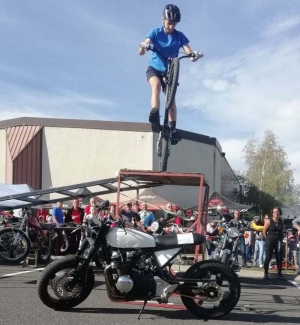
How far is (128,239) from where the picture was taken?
6531 mm

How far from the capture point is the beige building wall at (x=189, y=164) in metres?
31.0

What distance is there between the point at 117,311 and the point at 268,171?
52087 millimetres

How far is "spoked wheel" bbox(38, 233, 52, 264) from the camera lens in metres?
11.8

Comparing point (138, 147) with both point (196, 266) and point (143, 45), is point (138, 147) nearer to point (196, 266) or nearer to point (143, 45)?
point (143, 45)

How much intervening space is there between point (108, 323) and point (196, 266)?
4.46 feet

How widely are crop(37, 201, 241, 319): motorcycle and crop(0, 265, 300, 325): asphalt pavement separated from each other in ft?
0.68

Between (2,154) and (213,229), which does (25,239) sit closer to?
(213,229)

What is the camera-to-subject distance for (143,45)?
1021 centimetres

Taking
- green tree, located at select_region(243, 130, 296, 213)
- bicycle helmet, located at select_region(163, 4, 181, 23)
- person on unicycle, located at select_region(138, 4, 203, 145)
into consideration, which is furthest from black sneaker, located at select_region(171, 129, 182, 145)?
green tree, located at select_region(243, 130, 296, 213)

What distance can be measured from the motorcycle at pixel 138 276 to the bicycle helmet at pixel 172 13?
491cm

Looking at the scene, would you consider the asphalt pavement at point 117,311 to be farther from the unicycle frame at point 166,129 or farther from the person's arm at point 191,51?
the person's arm at point 191,51

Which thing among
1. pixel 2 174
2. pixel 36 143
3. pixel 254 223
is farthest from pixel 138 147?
pixel 254 223

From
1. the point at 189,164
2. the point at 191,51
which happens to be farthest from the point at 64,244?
the point at 189,164

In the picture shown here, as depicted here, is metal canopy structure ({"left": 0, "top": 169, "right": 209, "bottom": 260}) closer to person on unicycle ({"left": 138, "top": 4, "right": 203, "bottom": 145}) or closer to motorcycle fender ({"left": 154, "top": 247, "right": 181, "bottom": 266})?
person on unicycle ({"left": 138, "top": 4, "right": 203, "bottom": 145})
